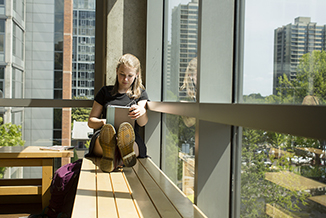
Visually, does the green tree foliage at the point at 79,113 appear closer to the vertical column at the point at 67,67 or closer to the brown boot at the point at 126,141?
the vertical column at the point at 67,67

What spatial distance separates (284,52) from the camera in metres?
0.93

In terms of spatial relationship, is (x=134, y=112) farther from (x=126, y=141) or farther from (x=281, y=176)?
(x=281, y=176)

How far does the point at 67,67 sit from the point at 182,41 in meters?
1.73

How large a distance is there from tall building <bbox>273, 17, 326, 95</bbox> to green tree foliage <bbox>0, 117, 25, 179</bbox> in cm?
298

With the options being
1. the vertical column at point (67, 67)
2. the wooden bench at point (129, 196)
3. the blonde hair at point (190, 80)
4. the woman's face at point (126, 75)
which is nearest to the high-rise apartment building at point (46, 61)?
the vertical column at point (67, 67)

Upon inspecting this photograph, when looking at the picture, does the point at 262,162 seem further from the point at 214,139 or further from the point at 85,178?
the point at 85,178

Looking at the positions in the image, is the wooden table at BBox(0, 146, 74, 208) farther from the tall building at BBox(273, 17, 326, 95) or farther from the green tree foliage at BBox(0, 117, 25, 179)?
the tall building at BBox(273, 17, 326, 95)

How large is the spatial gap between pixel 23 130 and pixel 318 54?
3.17 metres

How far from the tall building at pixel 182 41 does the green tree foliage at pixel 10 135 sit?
1.86m

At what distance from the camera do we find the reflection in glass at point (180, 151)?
189 cm

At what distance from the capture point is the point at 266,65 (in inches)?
40.7

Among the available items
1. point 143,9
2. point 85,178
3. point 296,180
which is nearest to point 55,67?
point 143,9

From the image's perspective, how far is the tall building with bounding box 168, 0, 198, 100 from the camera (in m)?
1.94

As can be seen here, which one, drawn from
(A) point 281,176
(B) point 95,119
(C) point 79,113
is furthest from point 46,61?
(A) point 281,176
